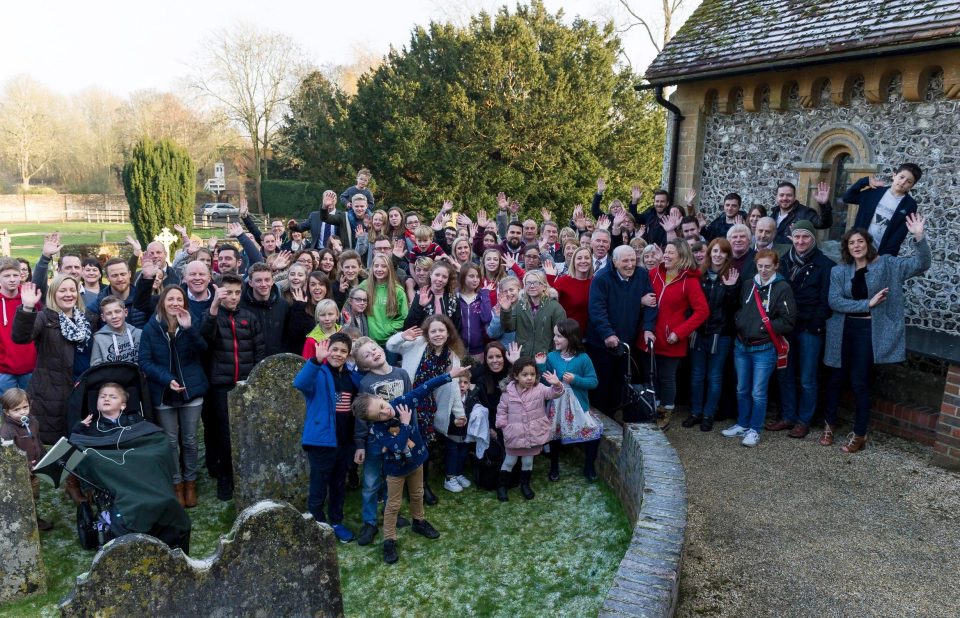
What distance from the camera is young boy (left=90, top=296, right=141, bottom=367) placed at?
17.3 ft

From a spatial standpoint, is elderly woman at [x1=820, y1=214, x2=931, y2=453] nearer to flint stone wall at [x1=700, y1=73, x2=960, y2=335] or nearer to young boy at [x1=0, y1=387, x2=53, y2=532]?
flint stone wall at [x1=700, y1=73, x2=960, y2=335]

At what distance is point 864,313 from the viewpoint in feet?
20.2

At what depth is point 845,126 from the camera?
904 cm

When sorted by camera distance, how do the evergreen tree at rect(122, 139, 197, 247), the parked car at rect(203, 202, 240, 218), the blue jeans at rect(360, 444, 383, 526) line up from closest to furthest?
the blue jeans at rect(360, 444, 383, 526) < the evergreen tree at rect(122, 139, 197, 247) < the parked car at rect(203, 202, 240, 218)

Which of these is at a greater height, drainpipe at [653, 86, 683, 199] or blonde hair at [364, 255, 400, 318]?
drainpipe at [653, 86, 683, 199]

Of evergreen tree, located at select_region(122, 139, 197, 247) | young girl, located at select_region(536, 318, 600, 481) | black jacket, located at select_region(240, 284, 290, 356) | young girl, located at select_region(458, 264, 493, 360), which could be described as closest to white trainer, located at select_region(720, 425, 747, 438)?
young girl, located at select_region(536, 318, 600, 481)

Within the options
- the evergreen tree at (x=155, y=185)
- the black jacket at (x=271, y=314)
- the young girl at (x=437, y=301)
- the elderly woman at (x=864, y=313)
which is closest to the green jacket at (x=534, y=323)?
the young girl at (x=437, y=301)

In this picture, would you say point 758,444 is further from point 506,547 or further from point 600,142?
point 600,142

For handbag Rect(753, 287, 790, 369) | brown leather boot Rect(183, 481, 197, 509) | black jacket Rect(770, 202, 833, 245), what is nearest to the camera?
brown leather boot Rect(183, 481, 197, 509)

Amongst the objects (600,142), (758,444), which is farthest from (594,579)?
(600,142)

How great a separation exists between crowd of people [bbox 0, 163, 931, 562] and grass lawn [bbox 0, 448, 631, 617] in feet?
0.62

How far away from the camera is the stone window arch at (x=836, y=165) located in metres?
8.92

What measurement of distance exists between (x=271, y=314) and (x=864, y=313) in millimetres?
5461

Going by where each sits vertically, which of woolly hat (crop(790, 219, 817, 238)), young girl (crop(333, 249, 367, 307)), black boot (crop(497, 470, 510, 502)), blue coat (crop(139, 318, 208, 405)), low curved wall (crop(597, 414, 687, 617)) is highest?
woolly hat (crop(790, 219, 817, 238))
